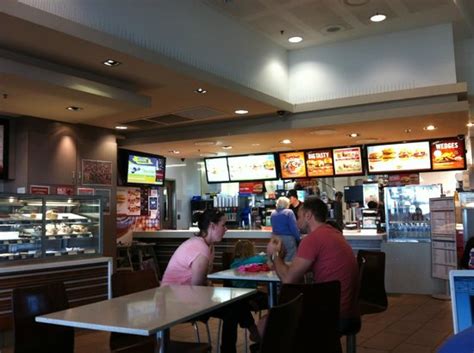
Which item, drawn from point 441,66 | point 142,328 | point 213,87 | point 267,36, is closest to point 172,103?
point 213,87

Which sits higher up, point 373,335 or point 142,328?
point 142,328

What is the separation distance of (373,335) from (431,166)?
3.94 metres

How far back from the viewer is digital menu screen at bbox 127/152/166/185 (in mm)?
9086

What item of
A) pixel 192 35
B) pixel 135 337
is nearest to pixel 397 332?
pixel 135 337

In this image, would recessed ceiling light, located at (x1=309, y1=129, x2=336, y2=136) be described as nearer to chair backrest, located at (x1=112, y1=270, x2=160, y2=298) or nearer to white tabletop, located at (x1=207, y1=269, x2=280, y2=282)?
white tabletop, located at (x1=207, y1=269, x2=280, y2=282)

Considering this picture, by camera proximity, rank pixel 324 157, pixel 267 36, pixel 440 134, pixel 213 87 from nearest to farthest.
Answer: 1. pixel 213 87
2. pixel 267 36
3. pixel 440 134
4. pixel 324 157

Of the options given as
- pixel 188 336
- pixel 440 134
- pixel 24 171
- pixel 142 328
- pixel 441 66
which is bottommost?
pixel 188 336

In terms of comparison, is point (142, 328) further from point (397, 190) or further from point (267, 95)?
point (397, 190)

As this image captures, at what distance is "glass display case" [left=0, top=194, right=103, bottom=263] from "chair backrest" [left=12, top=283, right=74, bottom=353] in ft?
6.24

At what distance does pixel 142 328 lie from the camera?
221 centimetres

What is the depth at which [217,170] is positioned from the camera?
10.1 m

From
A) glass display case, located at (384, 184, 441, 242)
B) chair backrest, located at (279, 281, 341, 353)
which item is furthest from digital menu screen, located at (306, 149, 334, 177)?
chair backrest, located at (279, 281, 341, 353)

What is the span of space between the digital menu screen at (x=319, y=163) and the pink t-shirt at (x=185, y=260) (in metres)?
5.67

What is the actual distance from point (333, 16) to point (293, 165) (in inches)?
147
